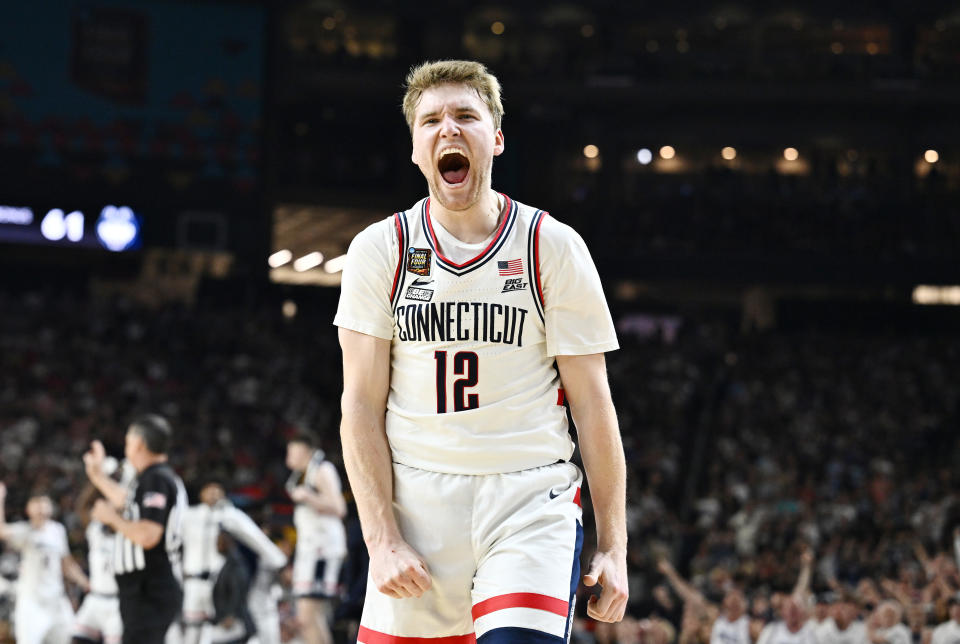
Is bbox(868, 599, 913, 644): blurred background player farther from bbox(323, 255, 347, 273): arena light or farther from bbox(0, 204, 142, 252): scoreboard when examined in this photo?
bbox(323, 255, 347, 273): arena light

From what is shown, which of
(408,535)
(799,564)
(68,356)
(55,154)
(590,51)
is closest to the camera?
(408,535)

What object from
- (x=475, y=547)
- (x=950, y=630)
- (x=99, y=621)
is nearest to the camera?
(x=475, y=547)

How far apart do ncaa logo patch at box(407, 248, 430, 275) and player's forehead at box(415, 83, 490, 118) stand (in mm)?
403

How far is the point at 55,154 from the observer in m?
29.0

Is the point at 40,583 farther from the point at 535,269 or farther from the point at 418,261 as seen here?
the point at 535,269

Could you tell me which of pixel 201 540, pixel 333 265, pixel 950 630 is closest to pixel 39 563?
pixel 201 540

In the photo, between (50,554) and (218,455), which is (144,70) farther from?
(50,554)

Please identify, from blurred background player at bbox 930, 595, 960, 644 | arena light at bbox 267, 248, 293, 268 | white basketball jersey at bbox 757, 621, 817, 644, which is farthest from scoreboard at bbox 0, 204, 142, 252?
blurred background player at bbox 930, 595, 960, 644

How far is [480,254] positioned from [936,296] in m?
30.0

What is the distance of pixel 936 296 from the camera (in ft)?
103

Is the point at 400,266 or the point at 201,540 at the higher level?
the point at 400,266

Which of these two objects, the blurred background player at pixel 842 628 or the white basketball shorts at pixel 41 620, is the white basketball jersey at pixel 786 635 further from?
the white basketball shorts at pixel 41 620

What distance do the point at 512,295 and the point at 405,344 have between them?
13.8 inches

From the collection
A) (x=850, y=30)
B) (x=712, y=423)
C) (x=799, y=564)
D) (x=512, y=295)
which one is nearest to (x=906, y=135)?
(x=850, y=30)
